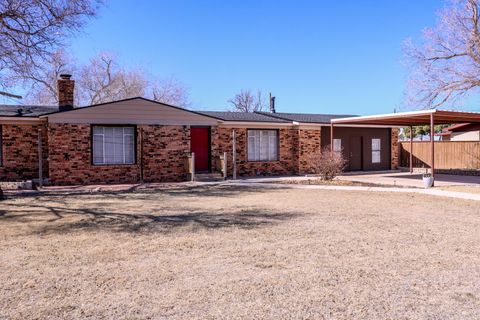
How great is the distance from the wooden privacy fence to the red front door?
13202mm

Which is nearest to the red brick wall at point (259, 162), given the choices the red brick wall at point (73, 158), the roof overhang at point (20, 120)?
the red brick wall at point (73, 158)

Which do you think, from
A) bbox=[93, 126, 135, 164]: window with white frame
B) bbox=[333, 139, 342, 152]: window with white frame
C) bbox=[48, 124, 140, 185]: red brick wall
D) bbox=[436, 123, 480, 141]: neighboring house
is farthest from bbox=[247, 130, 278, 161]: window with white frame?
bbox=[436, 123, 480, 141]: neighboring house

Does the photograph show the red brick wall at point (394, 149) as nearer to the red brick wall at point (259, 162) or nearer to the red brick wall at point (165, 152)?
the red brick wall at point (259, 162)

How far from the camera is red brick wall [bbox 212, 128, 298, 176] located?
18.6 m

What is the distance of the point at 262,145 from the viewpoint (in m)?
19.7

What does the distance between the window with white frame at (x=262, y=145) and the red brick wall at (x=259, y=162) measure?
24 centimetres

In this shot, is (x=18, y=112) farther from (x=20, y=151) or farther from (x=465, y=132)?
(x=465, y=132)

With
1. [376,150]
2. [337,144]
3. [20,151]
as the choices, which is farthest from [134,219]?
[376,150]

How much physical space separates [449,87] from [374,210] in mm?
17206

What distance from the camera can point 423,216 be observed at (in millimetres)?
8766

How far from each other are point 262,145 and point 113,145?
6.84 metres

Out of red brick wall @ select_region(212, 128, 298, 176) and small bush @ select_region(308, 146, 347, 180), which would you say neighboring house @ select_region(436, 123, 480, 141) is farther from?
small bush @ select_region(308, 146, 347, 180)

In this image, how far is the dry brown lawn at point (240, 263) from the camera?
391 centimetres

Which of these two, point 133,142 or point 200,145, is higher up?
point 133,142
